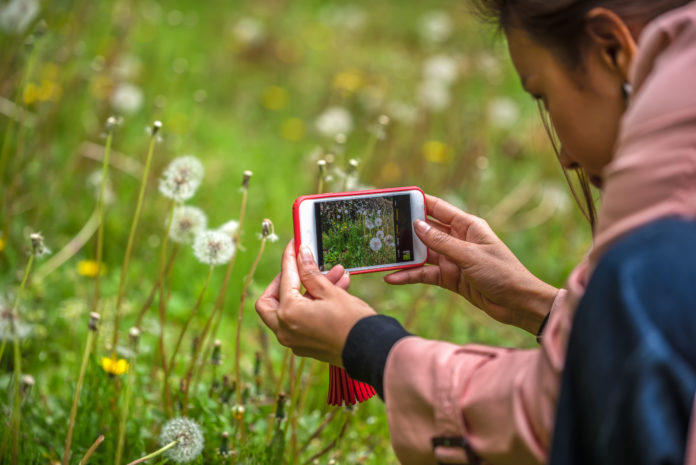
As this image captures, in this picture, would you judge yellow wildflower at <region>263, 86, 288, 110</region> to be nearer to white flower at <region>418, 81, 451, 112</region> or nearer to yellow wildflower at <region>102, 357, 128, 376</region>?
white flower at <region>418, 81, 451, 112</region>

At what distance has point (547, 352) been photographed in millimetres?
840

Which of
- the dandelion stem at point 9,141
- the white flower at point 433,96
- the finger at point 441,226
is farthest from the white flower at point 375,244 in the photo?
the white flower at point 433,96

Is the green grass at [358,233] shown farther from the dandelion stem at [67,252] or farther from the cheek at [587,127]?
the dandelion stem at [67,252]

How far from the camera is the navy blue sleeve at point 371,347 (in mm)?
987

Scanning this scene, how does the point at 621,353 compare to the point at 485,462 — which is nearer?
the point at 621,353

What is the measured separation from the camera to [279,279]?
4.04 feet

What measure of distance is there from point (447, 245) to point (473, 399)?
1.56 ft

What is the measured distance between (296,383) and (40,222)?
4.57 ft

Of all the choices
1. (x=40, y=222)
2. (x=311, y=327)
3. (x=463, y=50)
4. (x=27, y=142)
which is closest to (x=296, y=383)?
(x=311, y=327)

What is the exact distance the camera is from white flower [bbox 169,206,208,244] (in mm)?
1634

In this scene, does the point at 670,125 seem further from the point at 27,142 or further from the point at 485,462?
the point at 27,142

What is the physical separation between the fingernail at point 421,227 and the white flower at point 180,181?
50cm

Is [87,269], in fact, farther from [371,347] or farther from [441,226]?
[371,347]

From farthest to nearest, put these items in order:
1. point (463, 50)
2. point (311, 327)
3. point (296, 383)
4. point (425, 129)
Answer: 1. point (463, 50)
2. point (425, 129)
3. point (296, 383)
4. point (311, 327)
